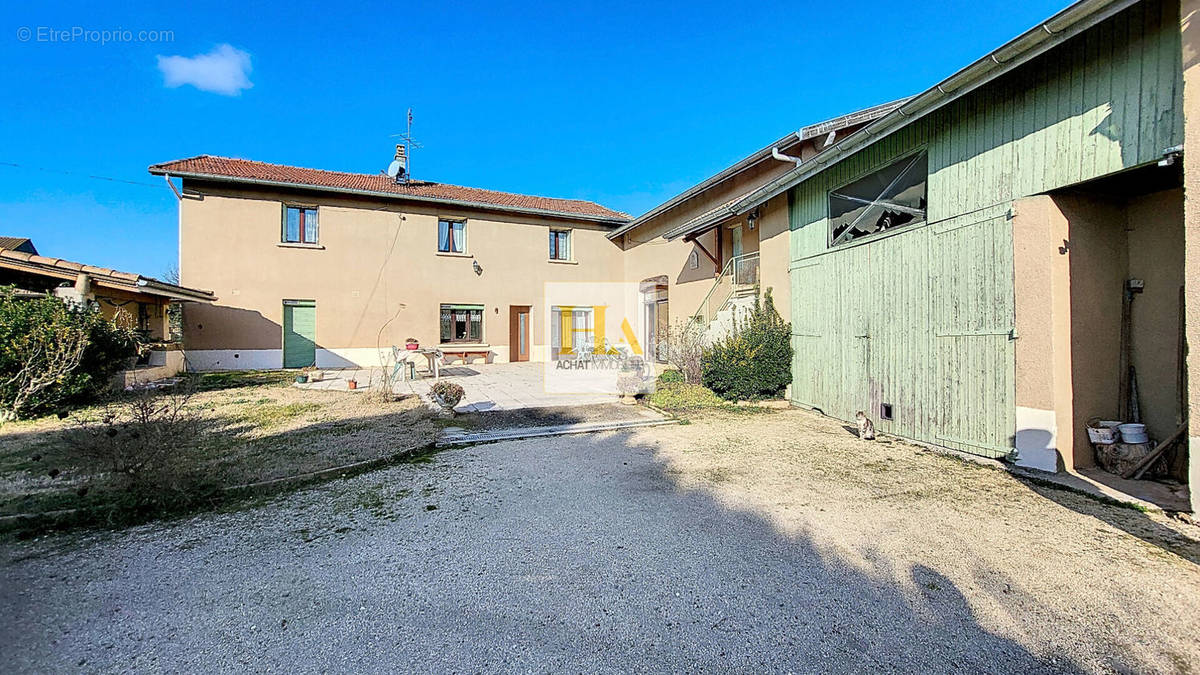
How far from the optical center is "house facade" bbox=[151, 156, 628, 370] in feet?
48.9

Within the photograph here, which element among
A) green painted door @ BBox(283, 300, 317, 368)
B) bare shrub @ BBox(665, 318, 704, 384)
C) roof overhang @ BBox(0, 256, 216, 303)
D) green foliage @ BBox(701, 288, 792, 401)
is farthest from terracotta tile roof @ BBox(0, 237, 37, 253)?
green foliage @ BBox(701, 288, 792, 401)

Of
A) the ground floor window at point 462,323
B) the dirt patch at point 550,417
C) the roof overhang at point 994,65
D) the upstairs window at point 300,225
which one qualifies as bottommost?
the dirt patch at point 550,417

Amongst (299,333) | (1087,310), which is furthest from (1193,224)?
(299,333)

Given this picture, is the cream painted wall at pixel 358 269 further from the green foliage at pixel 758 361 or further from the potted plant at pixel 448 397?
the green foliage at pixel 758 361

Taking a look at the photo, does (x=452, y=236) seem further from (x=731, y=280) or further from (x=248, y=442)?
(x=248, y=442)

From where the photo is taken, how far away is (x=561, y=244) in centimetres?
1972

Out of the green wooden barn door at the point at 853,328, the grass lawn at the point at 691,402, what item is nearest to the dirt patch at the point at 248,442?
the grass lawn at the point at 691,402

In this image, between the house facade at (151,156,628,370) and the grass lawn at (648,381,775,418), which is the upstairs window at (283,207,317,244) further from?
the grass lawn at (648,381,775,418)

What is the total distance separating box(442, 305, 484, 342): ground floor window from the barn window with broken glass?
1322cm

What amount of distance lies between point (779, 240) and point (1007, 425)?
16.5 feet

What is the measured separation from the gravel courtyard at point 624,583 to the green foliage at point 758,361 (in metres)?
4.37

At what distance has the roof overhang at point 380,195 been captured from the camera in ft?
46.5

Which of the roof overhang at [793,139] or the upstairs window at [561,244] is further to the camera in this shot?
the upstairs window at [561,244]

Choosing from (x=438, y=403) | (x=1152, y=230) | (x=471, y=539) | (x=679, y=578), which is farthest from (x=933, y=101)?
(x=438, y=403)
